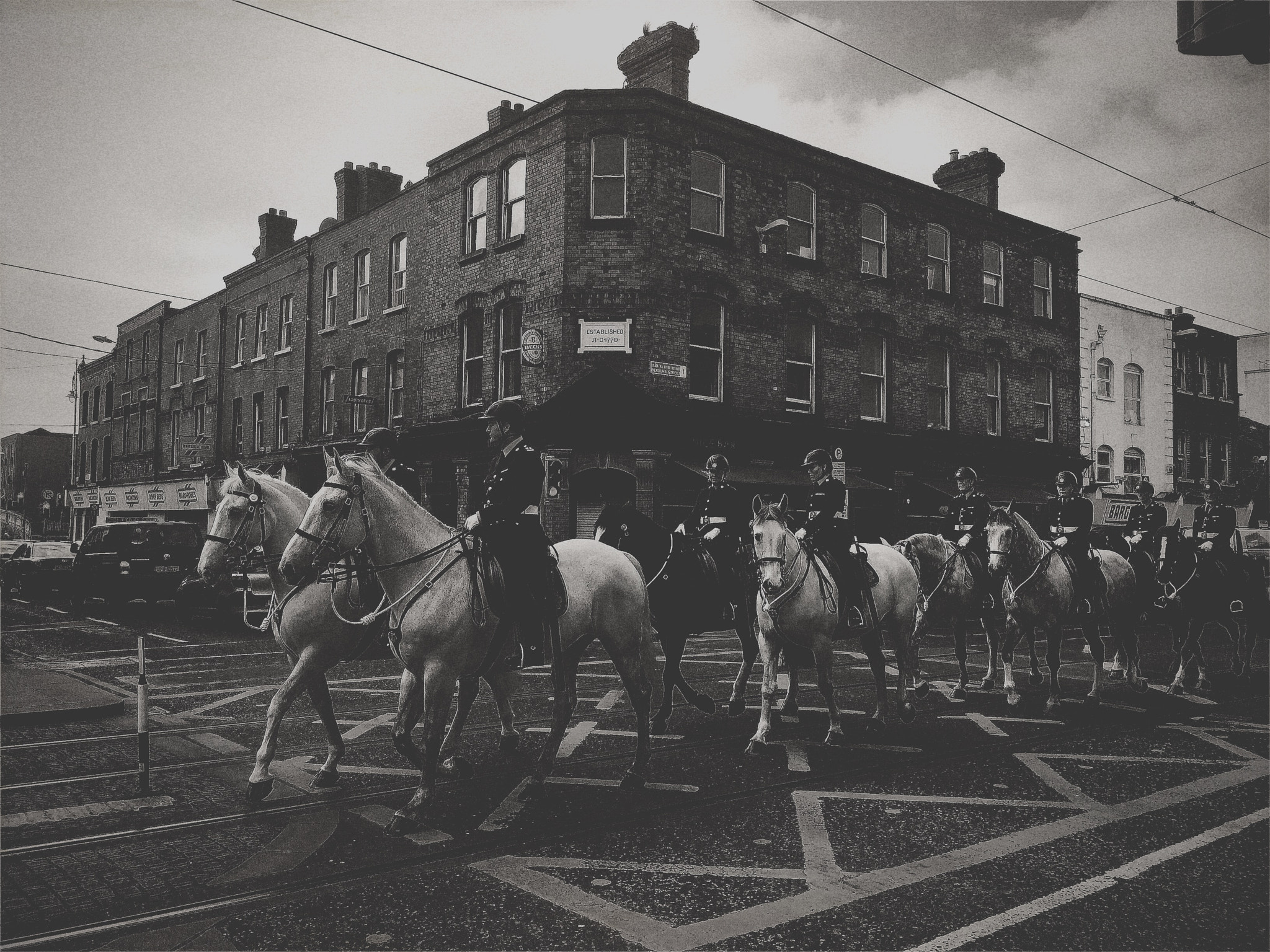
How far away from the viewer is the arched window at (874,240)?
24.3 metres

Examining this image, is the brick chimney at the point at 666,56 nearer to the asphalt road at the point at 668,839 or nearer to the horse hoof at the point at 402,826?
the asphalt road at the point at 668,839

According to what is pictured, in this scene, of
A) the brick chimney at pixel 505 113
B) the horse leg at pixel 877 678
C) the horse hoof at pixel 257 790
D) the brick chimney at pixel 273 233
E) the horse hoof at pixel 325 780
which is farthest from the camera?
the brick chimney at pixel 273 233

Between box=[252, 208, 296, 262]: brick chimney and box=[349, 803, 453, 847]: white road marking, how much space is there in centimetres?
3121

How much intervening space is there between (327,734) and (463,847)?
1.88 m

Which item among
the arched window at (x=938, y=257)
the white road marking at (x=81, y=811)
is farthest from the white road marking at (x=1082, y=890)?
the arched window at (x=938, y=257)

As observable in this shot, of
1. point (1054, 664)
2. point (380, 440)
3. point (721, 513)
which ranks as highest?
point (380, 440)

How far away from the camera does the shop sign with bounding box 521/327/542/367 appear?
19859mm

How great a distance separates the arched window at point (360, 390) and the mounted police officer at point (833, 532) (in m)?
19.8

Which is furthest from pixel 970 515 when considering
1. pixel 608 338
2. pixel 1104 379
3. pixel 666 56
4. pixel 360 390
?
pixel 1104 379

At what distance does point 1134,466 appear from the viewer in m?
31.9

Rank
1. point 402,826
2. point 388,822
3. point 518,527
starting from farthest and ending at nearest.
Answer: point 518,527 < point 388,822 < point 402,826

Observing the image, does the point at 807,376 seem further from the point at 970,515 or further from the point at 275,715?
the point at 275,715

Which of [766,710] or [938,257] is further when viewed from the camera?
[938,257]

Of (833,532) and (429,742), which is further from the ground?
(833,532)
